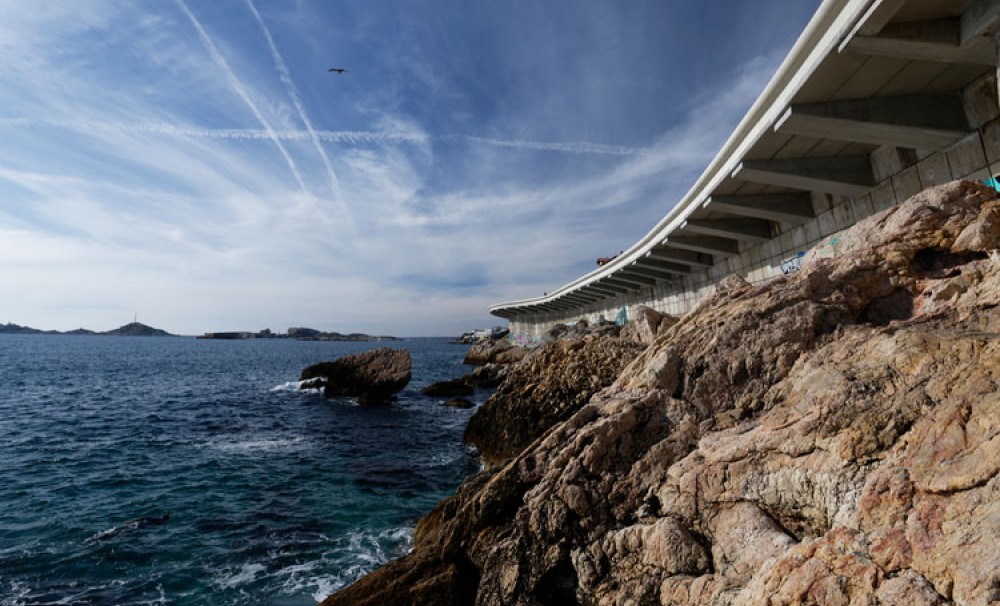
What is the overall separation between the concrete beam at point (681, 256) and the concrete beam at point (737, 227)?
200 inches

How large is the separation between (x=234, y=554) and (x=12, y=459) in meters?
13.4

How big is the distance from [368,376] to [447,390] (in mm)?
6473

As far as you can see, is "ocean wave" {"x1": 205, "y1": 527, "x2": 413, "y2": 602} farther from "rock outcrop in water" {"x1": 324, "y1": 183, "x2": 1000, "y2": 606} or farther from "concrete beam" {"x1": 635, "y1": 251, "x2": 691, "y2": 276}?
"concrete beam" {"x1": 635, "y1": 251, "x2": 691, "y2": 276}

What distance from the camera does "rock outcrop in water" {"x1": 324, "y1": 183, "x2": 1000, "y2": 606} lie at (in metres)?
3.16

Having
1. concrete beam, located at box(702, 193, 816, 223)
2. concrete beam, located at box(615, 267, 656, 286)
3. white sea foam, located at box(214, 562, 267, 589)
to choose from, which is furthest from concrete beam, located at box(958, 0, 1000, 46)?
concrete beam, located at box(615, 267, 656, 286)

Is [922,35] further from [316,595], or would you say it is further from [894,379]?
[316,595]

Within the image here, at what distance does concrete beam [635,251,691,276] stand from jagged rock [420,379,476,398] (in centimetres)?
1765

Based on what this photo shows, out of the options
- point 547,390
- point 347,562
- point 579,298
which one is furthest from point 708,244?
point 579,298

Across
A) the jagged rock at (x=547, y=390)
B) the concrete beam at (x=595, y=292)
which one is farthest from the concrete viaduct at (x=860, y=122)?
the concrete beam at (x=595, y=292)

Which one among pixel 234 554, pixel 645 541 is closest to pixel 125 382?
pixel 234 554

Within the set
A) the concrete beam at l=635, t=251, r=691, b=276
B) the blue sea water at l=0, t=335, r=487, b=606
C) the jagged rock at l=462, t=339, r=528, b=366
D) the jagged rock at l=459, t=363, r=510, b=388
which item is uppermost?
the concrete beam at l=635, t=251, r=691, b=276

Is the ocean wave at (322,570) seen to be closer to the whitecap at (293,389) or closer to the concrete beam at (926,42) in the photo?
the concrete beam at (926,42)

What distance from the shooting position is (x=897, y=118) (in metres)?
8.55

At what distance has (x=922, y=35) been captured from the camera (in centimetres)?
693
